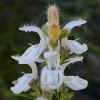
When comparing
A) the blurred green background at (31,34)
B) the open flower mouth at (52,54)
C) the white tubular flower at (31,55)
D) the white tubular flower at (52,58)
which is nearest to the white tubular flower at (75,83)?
the open flower mouth at (52,54)

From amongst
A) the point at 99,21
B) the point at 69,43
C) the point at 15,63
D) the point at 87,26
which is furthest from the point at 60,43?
the point at 99,21

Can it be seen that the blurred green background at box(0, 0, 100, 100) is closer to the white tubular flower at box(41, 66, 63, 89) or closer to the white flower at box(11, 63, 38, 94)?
the white flower at box(11, 63, 38, 94)

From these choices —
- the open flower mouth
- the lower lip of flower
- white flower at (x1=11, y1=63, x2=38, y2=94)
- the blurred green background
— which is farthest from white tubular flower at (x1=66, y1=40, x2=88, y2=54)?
the blurred green background

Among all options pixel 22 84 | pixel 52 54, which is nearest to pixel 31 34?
pixel 22 84

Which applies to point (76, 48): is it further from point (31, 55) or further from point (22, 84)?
point (22, 84)

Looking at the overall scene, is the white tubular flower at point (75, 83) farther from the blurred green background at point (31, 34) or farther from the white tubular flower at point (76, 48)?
the blurred green background at point (31, 34)
